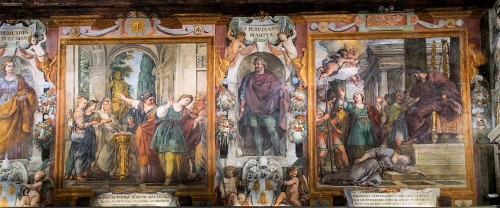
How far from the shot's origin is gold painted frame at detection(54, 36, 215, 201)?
19.0 m

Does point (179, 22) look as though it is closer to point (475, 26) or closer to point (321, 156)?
point (321, 156)

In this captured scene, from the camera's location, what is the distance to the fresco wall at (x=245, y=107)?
19.0 meters

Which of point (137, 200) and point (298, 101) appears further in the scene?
point (298, 101)

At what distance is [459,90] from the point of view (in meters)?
19.3

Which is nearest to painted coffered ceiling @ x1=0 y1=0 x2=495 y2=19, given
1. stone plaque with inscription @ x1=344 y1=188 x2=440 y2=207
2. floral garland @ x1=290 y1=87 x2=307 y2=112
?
floral garland @ x1=290 y1=87 x2=307 y2=112

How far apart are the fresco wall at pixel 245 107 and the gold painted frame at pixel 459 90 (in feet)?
0.08

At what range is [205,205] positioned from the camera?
18.9 metres

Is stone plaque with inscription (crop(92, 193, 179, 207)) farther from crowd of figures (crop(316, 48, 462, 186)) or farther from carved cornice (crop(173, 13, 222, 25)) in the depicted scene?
carved cornice (crop(173, 13, 222, 25))

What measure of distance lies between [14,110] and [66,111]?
1.06 metres

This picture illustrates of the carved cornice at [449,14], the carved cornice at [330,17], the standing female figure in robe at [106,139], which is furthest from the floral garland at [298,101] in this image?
the standing female figure in robe at [106,139]

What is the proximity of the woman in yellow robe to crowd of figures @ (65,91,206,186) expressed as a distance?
936mm

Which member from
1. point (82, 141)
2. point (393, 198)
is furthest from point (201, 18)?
point (393, 198)

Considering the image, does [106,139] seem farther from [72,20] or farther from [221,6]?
[221,6]

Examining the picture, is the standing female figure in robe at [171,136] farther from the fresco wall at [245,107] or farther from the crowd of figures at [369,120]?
the crowd of figures at [369,120]
